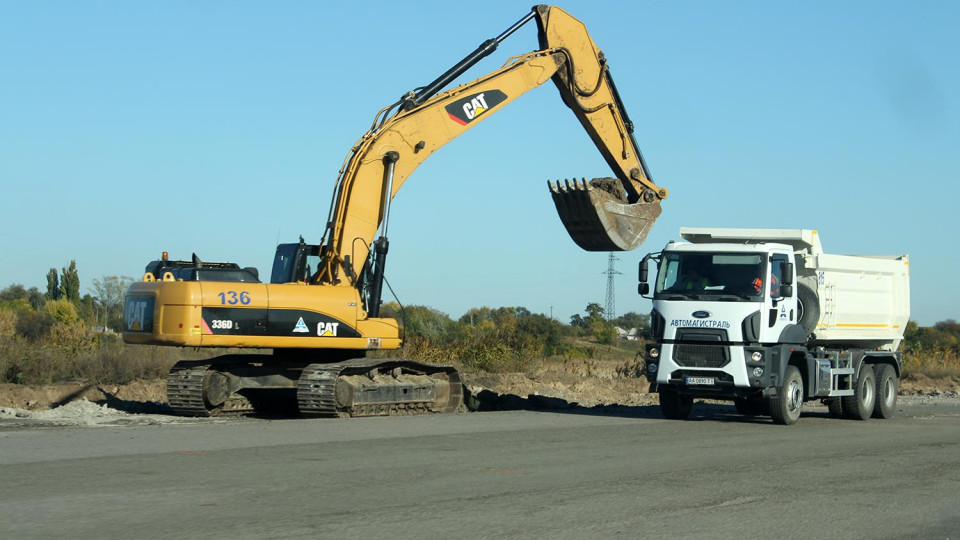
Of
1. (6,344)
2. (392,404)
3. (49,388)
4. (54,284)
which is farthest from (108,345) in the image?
(54,284)

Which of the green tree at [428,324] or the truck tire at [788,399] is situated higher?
the green tree at [428,324]

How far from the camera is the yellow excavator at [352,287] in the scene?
17656 mm

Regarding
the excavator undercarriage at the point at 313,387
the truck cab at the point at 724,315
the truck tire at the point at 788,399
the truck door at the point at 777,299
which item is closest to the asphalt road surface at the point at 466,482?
the excavator undercarriage at the point at 313,387

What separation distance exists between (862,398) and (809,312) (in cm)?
275

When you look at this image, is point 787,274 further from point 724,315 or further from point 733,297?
point 724,315

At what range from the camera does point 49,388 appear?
23219 mm

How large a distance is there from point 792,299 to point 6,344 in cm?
1771

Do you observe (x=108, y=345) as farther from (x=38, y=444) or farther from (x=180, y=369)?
(x=38, y=444)

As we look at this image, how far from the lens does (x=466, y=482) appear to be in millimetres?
10898

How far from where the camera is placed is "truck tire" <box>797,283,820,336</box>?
778 inches

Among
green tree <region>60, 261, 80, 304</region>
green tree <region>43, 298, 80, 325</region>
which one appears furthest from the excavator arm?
green tree <region>60, 261, 80, 304</region>

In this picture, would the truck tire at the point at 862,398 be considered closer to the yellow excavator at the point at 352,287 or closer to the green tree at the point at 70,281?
the yellow excavator at the point at 352,287

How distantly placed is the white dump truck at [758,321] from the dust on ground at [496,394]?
4.99 metres

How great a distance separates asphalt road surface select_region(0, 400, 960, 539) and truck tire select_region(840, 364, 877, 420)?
3765mm
